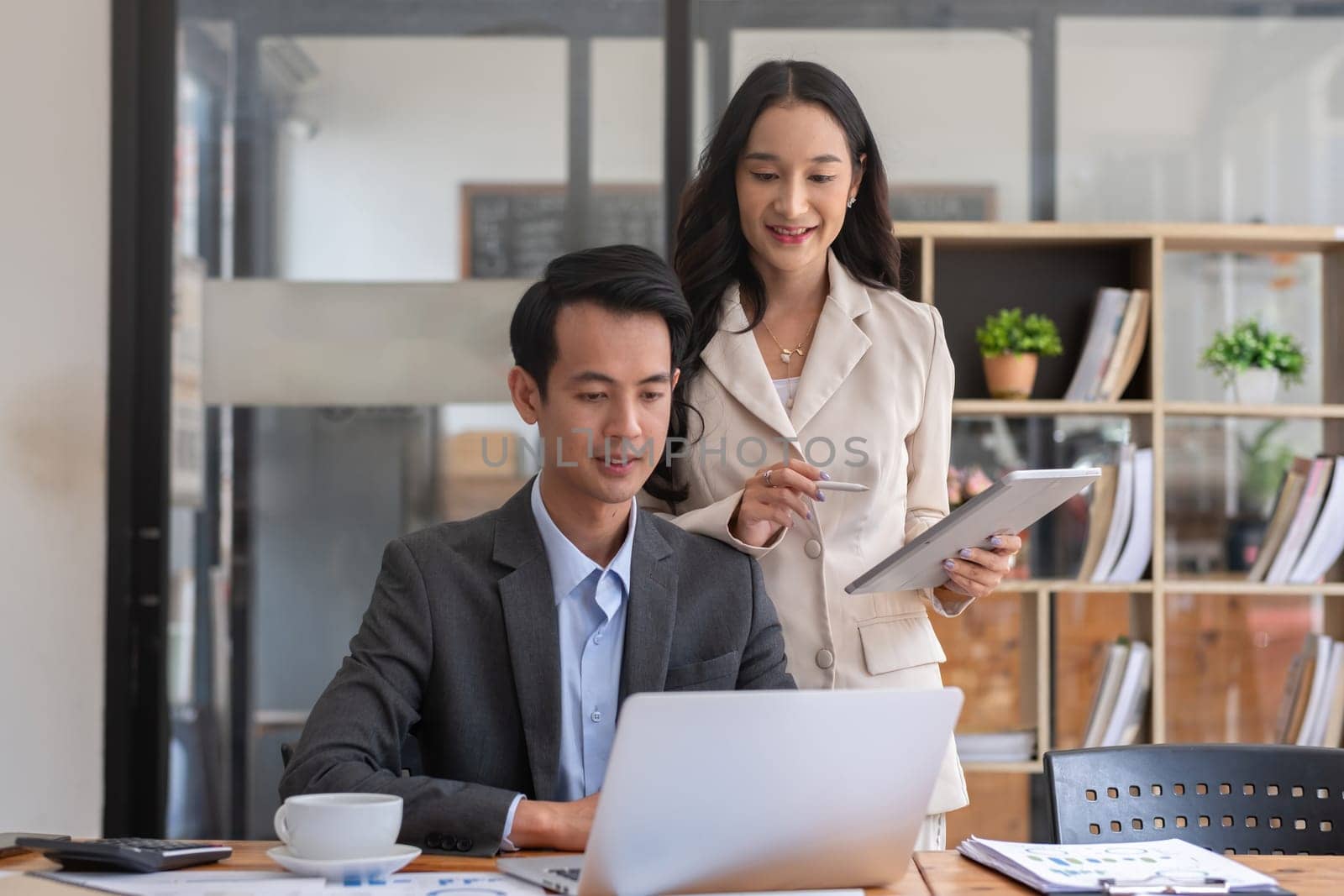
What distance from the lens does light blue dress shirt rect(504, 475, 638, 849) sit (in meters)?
1.65

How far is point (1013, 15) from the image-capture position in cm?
374

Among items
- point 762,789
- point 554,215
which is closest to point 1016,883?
point 762,789

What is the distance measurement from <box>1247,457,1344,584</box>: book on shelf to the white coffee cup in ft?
9.11

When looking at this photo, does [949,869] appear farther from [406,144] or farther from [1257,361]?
A: [406,144]

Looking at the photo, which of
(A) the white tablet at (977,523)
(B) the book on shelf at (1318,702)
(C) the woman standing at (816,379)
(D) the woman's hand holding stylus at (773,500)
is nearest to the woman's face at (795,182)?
(C) the woman standing at (816,379)

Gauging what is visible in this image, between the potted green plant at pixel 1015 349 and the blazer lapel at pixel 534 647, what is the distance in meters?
2.05

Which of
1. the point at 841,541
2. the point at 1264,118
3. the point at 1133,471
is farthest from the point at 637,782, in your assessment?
the point at 1264,118

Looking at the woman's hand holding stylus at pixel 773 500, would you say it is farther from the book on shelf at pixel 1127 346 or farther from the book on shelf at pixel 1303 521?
the book on shelf at pixel 1303 521

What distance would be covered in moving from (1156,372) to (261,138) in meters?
2.36

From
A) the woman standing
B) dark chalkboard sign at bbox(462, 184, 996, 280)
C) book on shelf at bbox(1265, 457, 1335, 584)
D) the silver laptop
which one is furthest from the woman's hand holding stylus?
book on shelf at bbox(1265, 457, 1335, 584)

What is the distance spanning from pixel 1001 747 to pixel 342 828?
241 centimetres

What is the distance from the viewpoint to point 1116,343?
344cm

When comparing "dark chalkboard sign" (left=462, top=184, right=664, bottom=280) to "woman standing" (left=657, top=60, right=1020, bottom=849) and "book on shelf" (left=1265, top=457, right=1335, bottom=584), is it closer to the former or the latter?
"woman standing" (left=657, top=60, right=1020, bottom=849)

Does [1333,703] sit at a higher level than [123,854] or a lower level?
lower
